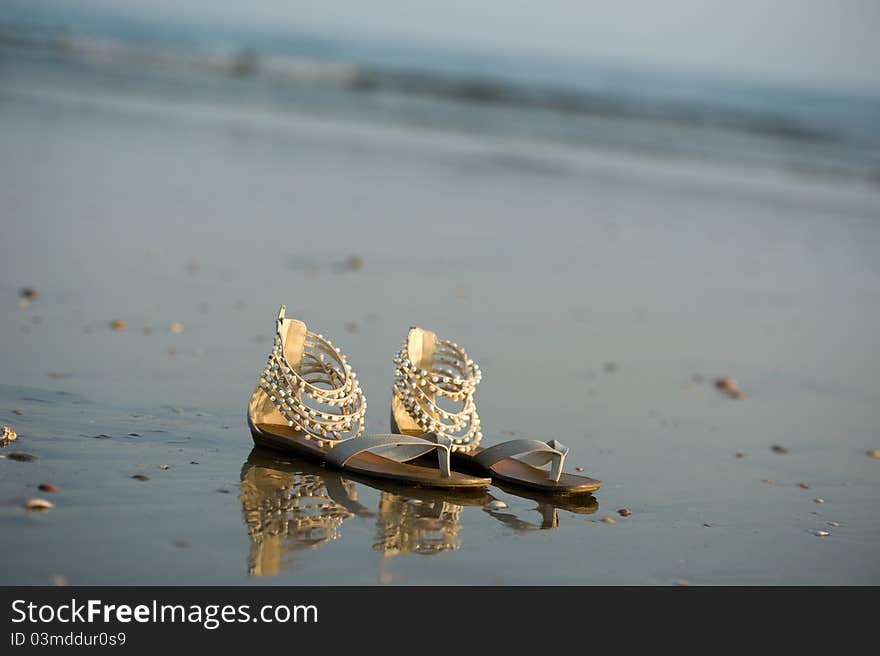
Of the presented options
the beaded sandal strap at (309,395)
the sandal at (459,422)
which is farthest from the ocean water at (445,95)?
the beaded sandal strap at (309,395)

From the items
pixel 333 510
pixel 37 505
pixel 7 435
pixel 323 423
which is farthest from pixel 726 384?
pixel 37 505

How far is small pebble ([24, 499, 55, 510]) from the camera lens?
3378 millimetres

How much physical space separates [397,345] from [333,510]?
2348mm

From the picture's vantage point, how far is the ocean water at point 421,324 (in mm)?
3539

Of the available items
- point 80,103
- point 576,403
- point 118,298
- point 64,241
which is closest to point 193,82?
point 80,103

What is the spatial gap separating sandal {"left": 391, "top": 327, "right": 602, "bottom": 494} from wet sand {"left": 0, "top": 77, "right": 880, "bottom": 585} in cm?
12

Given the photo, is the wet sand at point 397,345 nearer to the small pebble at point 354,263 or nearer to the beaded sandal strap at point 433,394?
the small pebble at point 354,263

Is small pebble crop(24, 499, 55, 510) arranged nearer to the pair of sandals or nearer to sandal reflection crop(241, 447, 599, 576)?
sandal reflection crop(241, 447, 599, 576)

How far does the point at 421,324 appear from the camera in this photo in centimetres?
658

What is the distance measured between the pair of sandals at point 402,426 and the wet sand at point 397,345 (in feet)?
0.37

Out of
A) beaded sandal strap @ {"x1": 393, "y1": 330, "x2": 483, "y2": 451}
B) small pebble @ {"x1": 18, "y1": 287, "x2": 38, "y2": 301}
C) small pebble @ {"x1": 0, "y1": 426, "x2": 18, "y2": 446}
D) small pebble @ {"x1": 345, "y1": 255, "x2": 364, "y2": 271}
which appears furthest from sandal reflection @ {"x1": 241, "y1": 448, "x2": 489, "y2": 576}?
small pebble @ {"x1": 345, "y1": 255, "x2": 364, "y2": 271}

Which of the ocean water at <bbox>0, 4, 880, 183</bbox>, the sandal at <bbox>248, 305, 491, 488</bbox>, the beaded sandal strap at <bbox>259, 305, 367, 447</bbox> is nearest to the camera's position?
the sandal at <bbox>248, 305, 491, 488</bbox>

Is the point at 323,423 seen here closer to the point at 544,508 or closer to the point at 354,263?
the point at 544,508
